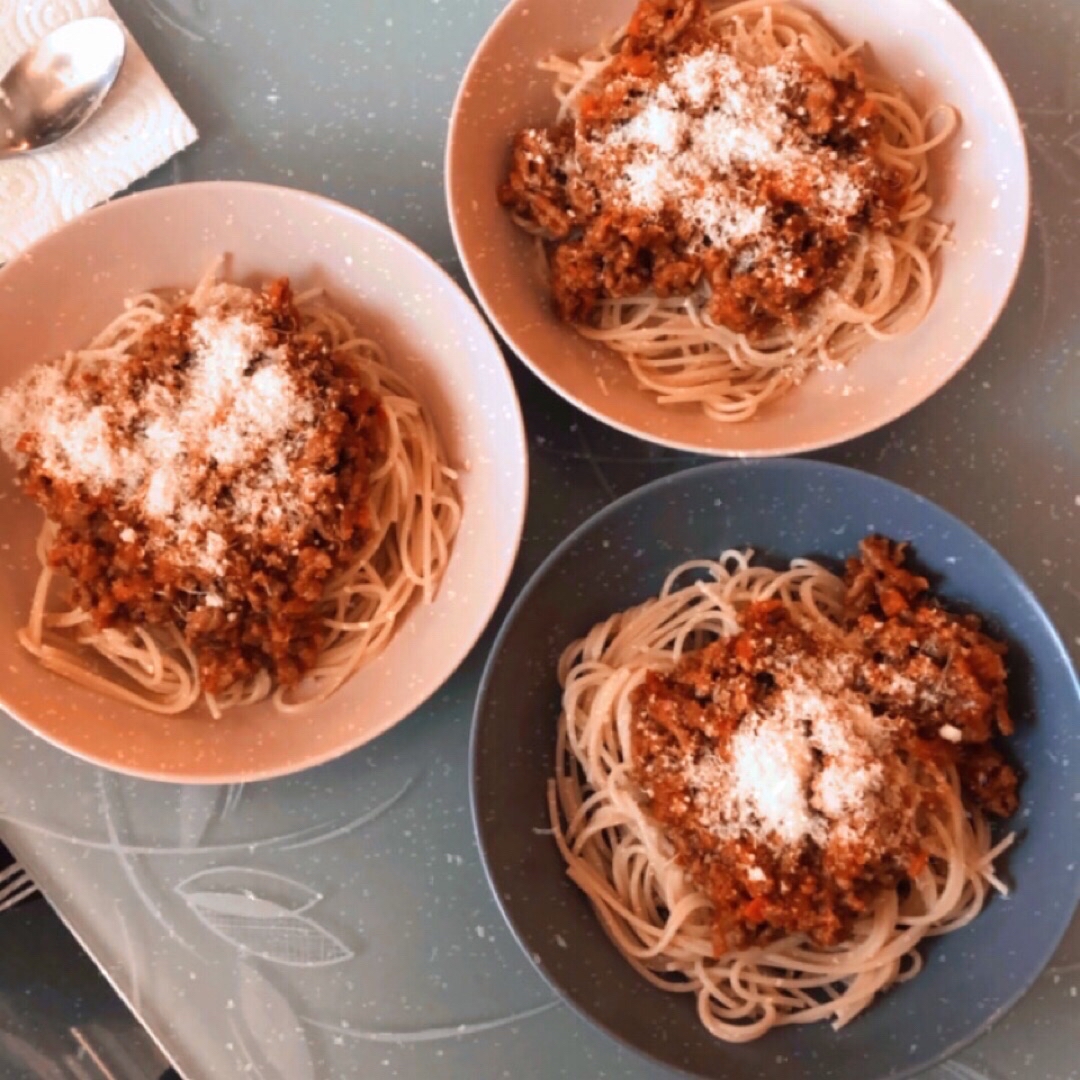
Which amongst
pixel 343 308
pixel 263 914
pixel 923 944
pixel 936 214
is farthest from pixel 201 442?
pixel 923 944

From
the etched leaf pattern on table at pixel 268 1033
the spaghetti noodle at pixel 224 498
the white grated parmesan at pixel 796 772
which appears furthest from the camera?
the etched leaf pattern on table at pixel 268 1033

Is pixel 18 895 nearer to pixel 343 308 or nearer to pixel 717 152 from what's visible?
pixel 343 308

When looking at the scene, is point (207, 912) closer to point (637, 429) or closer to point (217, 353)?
point (217, 353)

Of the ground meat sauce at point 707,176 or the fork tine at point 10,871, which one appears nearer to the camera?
the ground meat sauce at point 707,176

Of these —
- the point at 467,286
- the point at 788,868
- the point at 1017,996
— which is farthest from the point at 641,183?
the point at 1017,996

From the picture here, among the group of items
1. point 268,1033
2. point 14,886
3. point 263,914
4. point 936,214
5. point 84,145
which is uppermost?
point 84,145

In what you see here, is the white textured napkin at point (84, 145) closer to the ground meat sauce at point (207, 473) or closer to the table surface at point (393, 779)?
the table surface at point (393, 779)

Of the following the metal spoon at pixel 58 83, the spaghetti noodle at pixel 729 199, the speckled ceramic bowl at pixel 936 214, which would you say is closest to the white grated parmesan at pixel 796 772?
the speckled ceramic bowl at pixel 936 214

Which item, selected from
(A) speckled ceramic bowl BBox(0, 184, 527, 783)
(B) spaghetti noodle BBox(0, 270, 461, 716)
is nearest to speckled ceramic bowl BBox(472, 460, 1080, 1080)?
(A) speckled ceramic bowl BBox(0, 184, 527, 783)
